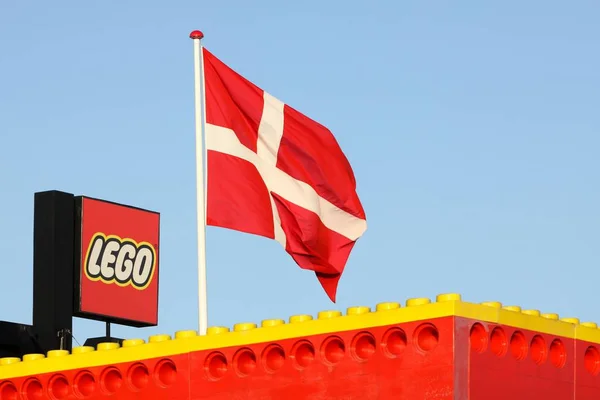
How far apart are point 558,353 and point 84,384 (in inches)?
258

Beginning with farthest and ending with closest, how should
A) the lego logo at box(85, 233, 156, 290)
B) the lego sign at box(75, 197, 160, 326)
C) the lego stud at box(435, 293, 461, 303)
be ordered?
the lego logo at box(85, 233, 156, 290), the lego sign at box(75, 197, 160, 326), the lego stud at box(435, 293, 461, 303)

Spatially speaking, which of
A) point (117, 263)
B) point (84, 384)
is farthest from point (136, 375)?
point (117, 263)

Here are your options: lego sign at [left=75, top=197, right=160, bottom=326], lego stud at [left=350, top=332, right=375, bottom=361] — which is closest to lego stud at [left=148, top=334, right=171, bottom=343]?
lego stud at [left=350, top=332, right=375, bottom=361]

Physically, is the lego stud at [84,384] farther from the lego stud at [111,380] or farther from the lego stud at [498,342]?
the lego stud at [498,342]

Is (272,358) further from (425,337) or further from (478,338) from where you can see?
(478,338)

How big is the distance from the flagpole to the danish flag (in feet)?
0.39

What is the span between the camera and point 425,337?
60.0 feet

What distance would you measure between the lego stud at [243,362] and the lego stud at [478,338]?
3.09 metres

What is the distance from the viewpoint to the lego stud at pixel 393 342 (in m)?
18.5

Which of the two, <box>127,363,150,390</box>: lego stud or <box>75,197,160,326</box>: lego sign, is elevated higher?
<box>75,197,160,326</box>: lego sign

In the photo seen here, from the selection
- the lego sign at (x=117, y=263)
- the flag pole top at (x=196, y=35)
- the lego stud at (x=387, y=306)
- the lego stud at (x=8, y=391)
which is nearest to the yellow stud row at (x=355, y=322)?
the lego stud at (x=387, y=306)

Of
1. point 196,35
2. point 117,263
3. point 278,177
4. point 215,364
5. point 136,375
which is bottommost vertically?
point 136,375

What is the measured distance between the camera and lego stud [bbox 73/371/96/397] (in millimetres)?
21047

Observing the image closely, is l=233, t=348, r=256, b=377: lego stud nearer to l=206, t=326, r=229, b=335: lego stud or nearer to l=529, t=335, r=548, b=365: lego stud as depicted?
l=206, t=326, r=229, b=335: lego stud
